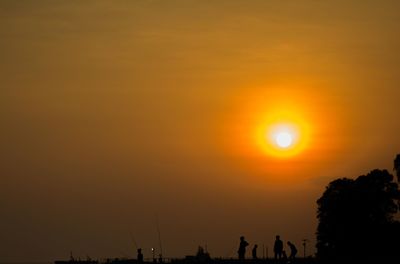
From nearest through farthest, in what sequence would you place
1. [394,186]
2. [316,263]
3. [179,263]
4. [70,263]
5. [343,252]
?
[316,263] → [179,263] → [343,252] → [70,263] → [394,186]

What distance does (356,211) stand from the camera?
131000 mm

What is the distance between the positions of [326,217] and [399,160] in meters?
15.4

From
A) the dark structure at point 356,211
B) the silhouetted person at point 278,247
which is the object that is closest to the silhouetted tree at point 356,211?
the dark structure at point 356,211

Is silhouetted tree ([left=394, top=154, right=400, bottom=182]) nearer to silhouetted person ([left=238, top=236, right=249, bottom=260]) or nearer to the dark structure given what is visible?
the dark structure

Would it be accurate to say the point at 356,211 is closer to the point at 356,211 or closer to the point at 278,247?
the point at 356,211

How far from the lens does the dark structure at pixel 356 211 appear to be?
124 metres

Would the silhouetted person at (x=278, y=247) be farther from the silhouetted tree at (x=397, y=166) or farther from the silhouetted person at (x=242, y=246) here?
the silhouetted tree at (x=397, y=166)

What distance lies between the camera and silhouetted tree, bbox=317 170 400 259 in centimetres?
12425

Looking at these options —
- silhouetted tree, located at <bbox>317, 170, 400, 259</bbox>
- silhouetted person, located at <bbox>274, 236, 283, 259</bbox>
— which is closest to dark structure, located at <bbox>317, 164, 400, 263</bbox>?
silhouetted tree, located at <bbox>317, 170, 400, 259</bbox>

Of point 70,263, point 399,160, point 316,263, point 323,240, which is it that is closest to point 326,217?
point 323,240

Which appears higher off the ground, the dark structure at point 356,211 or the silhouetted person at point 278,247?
the dark structure at point 356,211

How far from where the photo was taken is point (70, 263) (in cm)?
12319

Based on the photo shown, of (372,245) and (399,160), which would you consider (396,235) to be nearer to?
(372,245)

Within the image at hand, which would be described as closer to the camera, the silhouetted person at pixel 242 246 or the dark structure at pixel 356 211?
the silhouetted person at pixel 242 246
